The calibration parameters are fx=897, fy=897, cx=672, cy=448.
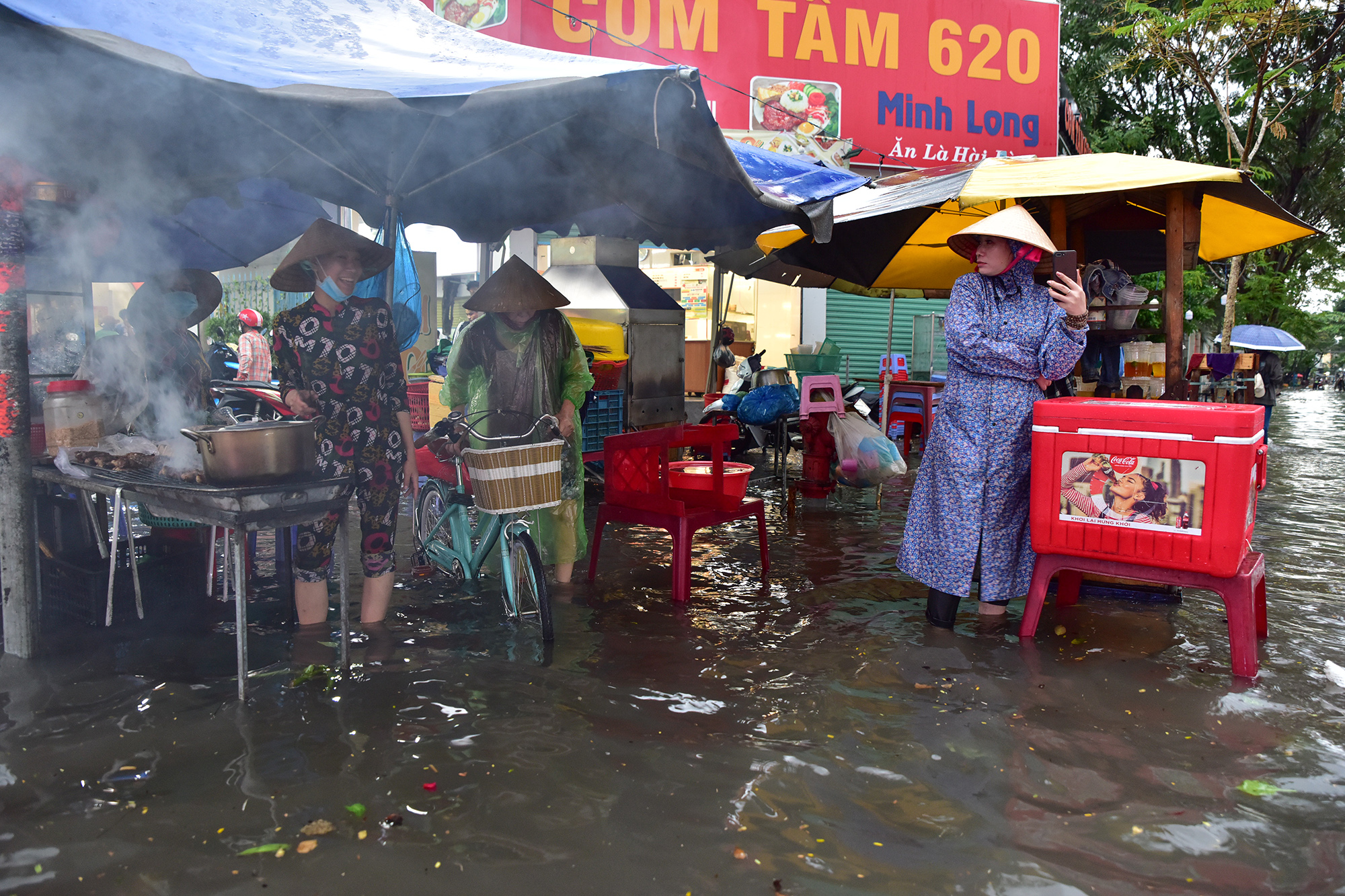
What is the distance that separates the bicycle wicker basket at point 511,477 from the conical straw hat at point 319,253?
1.07 meters

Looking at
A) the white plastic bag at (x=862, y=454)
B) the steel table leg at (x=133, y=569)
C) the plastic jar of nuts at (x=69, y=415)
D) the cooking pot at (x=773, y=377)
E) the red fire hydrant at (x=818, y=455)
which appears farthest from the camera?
the cooking pot at (x=773, y=377)

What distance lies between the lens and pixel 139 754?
3188 mm

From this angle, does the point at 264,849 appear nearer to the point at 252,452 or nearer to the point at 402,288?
the point at 252,452

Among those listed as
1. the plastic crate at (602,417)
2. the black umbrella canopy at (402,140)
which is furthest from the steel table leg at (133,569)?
the plastic crate at (602,417)

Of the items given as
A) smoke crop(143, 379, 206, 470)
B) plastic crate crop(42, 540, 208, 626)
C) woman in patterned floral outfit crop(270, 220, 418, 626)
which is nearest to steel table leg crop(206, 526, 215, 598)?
plastic crate crop(42, 540, 208, 626)

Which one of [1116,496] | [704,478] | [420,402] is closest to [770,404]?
[704,478]

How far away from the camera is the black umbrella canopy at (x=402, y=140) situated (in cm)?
361

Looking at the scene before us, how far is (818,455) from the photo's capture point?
8422 millimetres

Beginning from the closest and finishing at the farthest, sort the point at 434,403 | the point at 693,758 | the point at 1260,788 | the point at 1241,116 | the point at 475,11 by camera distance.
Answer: the point at 1260,788 < the point at 693,758 < the point at 434,403 < the point at 475,11 < the point at 1241,116

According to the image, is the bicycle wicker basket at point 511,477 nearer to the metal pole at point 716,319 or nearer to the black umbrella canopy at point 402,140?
the black umbrella canopy at point 402,140

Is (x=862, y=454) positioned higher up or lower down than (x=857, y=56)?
lower down

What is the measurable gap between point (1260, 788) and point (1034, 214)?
13.0 ft

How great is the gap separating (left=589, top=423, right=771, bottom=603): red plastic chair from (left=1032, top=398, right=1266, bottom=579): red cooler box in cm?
184

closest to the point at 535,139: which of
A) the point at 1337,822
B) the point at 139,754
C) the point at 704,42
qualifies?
the point at 139,754
